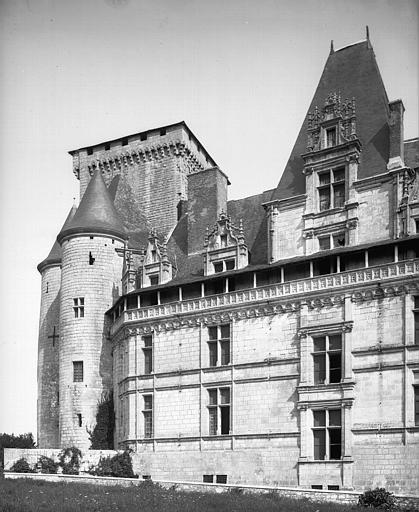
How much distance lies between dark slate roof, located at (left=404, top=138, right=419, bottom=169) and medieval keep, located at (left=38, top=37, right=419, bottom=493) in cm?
8

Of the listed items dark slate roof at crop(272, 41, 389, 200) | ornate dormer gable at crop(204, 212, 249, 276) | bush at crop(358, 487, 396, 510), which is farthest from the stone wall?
bush at crop(358, 487, 396, 510)

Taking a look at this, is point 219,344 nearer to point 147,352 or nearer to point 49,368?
point 147,352

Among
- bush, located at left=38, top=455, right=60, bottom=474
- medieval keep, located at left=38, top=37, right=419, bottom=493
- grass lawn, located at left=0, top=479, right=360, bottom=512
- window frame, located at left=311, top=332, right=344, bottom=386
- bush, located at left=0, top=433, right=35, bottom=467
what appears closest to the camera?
grass lawn, located at left=0, top=479, right=360, bottom=512

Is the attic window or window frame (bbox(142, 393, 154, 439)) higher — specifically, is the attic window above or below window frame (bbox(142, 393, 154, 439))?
above

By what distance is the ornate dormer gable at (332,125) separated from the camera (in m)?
30.2

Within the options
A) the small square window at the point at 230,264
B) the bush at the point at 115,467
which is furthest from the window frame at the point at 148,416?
the small square window at the point at 230,264

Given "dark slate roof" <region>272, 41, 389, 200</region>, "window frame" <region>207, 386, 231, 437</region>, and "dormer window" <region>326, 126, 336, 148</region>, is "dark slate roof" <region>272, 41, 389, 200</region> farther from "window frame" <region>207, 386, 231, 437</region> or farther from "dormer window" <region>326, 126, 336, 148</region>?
"window frame" <region>207, 386, 231, 437</region>

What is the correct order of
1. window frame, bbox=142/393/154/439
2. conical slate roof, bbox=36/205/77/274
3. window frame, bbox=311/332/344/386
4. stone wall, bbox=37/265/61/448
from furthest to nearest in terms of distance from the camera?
1. conical slate roof, bbox=36/205/77/274
2. stone wall, bbox=37/265/61/448
3. window frame, bbox=142/393/154/439
4. window frame, bbox=311/332/344/386

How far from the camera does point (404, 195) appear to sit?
92.6ft

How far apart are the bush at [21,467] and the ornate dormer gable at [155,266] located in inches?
347

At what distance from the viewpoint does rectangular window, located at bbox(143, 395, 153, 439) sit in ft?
106

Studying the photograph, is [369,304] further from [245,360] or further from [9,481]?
[9,481]

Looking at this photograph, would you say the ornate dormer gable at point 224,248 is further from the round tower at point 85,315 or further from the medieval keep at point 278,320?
the round tower at point 85,315

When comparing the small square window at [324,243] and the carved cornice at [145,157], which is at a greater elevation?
the carved cornice at [145,157]
